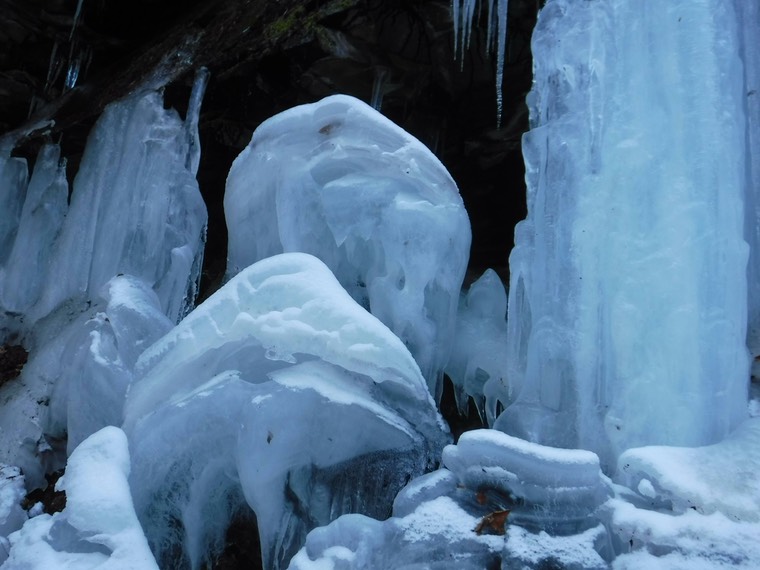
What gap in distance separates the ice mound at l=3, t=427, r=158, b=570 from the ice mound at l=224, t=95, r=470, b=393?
54.1 inches

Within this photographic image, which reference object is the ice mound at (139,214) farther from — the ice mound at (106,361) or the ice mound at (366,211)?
the ice mound at (366,211)

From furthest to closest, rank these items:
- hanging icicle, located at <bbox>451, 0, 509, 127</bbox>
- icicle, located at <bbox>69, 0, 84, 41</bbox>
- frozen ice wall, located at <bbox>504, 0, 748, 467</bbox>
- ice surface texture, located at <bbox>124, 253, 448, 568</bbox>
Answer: icicle, located at <bbox>69, 0, 84, 41</bbox> → hanging icicle, located at <bbox>451, 0, 509, 127</bbox> → ice surface texture, located at <bbox>124, 253, 448, 568</bbox> → frozen ice wall, located at <bbox>504, 0, 748, 467</bbox>

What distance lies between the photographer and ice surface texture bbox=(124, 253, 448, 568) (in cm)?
259

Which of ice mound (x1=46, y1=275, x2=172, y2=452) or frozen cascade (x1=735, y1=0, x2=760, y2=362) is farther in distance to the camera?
ice mound (x1=46, y1=275, x2=172, y2=452)

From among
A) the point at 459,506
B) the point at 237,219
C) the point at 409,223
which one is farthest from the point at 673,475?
the point at 237,219

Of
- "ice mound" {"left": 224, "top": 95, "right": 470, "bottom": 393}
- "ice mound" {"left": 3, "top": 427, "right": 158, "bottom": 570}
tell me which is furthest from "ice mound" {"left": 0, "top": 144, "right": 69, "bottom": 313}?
"ice mound" {"left": 3, "top": 427, "right": 158, "bottom": 570}

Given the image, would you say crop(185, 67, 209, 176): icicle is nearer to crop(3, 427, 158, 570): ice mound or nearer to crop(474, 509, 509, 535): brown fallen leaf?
crop(3, 427, 158, 570): ice mound

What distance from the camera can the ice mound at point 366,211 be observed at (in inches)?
128

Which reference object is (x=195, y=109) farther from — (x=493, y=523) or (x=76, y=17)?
(x=493, y=523)

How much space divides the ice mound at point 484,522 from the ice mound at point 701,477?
0.14 m

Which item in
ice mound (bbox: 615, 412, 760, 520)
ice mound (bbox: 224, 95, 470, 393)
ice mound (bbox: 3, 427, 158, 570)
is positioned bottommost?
ice mound (bbox: 3, 427, 158, 570)

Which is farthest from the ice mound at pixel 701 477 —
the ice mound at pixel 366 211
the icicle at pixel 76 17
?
the icicle at pixel 76 17

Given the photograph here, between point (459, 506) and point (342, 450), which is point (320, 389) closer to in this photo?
point (342, 450)

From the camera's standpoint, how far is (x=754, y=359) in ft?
9.04
